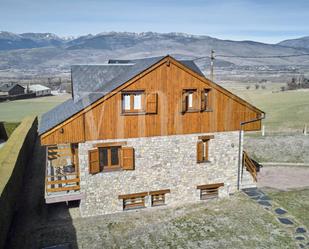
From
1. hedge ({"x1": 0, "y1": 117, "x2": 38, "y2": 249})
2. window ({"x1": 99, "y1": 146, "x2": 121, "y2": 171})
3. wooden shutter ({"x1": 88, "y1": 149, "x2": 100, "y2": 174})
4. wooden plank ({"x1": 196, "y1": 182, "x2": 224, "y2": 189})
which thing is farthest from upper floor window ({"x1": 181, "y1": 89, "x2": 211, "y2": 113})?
hedge ({"x1": 0, "y1": 117, "x2": 38, "y2": 249})

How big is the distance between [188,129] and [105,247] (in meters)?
7.62

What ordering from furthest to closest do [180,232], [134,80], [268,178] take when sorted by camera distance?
[268,178] < [134,80] < [180,232]

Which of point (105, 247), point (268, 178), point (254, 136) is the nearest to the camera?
point (105, 247)

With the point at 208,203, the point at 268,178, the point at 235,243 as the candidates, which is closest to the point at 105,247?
the point at 235,243

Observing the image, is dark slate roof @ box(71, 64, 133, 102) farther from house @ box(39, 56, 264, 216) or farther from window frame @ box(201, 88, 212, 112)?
window frame @ box(201, 88, 212, 112)

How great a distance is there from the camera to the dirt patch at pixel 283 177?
2117 cm

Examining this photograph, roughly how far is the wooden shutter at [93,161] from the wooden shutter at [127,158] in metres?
1.37

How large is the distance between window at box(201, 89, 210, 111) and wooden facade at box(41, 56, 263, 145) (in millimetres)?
120

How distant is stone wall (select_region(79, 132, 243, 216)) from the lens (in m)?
16.6

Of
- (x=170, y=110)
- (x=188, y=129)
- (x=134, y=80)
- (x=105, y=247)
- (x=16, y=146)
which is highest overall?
(x=134, y=80)

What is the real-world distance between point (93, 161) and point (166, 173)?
168 inches

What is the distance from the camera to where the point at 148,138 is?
671 inches

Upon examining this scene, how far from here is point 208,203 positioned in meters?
18.6

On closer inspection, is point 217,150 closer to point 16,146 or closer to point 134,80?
point 134,80
